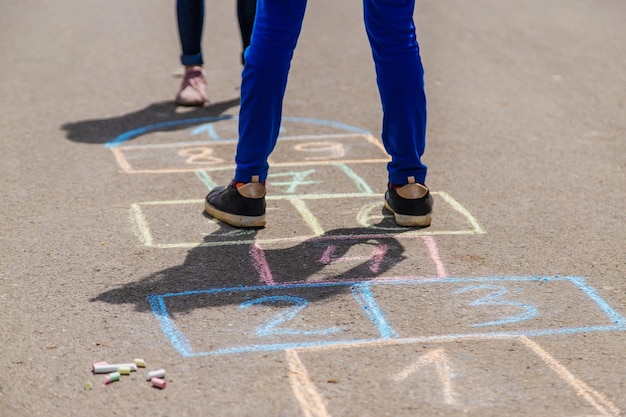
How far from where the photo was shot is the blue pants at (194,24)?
613cm

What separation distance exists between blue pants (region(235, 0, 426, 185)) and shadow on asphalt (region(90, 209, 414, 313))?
329 mm

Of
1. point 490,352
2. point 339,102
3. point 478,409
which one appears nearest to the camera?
point 478,409

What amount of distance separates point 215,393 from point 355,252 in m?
1.24

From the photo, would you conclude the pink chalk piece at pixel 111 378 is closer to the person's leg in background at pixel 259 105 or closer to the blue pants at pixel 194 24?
the person's leg in background at pixel 259 105

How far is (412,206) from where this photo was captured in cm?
424

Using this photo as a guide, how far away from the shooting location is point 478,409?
2.80 metres

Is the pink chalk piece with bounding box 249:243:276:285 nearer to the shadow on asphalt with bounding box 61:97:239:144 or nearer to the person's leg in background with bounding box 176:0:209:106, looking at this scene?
the shadow on asphalt with bounding box 61:97:239:144

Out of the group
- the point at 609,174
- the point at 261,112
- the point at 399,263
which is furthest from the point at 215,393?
the point at 609,174

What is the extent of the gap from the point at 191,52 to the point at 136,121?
670mm

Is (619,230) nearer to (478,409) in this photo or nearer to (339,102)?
(478,409)

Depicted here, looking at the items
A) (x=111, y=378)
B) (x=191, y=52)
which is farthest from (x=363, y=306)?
(x=191, y=52)

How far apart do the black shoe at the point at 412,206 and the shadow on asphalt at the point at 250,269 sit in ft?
0.35

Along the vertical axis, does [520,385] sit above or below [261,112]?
below

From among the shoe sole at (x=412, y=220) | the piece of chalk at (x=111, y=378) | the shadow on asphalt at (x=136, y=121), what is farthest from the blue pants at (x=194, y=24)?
the piece of chalk at (x=111, y=378)
